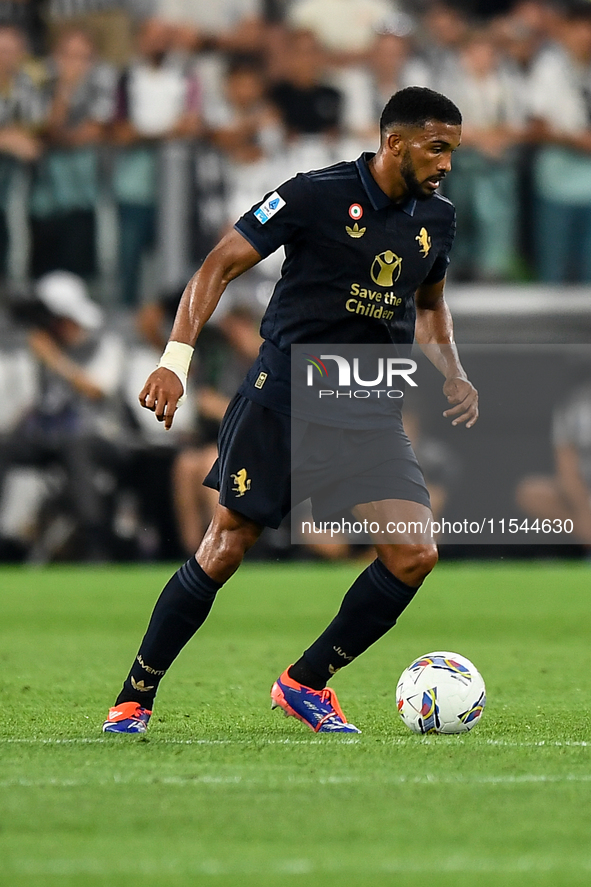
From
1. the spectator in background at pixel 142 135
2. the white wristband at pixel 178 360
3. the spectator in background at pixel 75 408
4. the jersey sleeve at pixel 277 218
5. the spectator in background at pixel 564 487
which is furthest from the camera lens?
the spectator in background at pixel 142 135

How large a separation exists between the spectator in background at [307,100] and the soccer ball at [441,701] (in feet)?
34.1

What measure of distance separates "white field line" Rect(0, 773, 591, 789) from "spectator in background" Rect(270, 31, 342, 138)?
1131cm

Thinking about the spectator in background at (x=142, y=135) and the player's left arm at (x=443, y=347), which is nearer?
the player's left arm at (x=443, y=347)

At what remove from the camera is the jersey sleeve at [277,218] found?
4.93 meters

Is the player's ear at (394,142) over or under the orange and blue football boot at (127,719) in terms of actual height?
over

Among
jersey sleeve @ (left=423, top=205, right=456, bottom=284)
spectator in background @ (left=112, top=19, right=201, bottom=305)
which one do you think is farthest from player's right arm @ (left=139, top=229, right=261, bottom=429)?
spectator in background @ (left=112, top=19, right=201, bottom=305)

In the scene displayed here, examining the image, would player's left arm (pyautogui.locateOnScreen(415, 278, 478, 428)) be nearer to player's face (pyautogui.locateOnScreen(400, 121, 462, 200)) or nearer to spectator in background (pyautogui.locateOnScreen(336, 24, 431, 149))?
player's face (pyautogui.locateOnScreen(400, 121, 462, 200))

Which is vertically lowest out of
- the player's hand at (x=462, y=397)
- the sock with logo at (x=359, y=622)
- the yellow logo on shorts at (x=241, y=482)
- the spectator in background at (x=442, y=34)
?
the sock with logo at (x=359, y=622)

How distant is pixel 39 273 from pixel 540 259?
492cm

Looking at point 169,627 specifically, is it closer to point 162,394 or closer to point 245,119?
point 162,394

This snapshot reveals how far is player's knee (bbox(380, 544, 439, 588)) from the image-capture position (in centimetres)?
504

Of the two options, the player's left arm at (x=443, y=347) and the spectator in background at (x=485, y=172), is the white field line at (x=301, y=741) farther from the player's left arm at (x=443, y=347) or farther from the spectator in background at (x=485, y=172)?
the spectator in background at (x=485, y=172)

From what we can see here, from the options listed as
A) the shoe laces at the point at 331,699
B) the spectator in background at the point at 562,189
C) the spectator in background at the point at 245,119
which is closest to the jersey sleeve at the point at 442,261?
the shoe laces at the point at 331,699

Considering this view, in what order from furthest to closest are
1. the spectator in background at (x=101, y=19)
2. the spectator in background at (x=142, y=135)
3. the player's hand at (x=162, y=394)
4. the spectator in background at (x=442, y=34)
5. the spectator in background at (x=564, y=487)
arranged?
the spectator in background at (x=101, y=19)
the spectator in background at (x=442, y=34)
the spectator in background at (x=142, y=135)
the spectator in background at (x=564, y=487)
the player's hand at (x=162, y=394)
